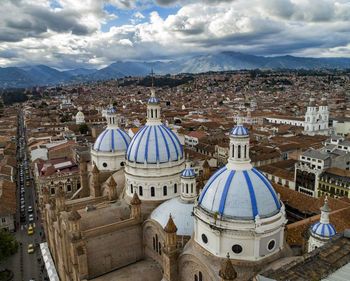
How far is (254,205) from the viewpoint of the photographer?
62.6 ft

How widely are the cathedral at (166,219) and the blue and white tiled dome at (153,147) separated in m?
0.10

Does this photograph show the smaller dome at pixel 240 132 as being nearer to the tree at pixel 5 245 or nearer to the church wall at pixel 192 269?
the church wall at pixel 192 269

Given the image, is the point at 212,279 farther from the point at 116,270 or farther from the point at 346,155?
the point at 346,155

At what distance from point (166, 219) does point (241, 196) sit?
7963 millimetres

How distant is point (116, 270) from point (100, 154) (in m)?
16.1

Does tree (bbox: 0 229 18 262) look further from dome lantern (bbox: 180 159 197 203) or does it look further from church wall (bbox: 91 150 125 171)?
dome lantern (bbox: 180 159 197 203)

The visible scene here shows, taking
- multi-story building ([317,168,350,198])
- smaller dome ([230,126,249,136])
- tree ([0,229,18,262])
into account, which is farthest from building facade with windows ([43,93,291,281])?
multi-story building ([317,168,350,198])

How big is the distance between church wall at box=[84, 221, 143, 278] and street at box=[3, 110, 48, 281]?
14.9m

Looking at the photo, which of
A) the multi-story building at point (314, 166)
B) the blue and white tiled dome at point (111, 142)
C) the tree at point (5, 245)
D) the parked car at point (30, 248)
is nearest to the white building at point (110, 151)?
the blue and white tiled dome at point (111, 142)

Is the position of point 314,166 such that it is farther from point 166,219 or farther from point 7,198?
point 7,198

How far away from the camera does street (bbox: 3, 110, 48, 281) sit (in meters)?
37.1

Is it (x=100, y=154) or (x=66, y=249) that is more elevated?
(x=100, y=154)

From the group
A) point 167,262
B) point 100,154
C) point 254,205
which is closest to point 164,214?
point 167,262

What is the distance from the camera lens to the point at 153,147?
29828 mm
